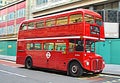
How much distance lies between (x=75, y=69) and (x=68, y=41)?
195 cm

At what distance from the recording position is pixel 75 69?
1719 cm

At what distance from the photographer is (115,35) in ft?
97.6

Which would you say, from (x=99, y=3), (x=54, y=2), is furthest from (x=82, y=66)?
(x=54, y=2)

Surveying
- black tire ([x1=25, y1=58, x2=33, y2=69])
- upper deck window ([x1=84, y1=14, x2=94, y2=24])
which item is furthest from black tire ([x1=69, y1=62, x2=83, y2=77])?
black tire ([x1=25, y1=58, x2=33, y2=69])

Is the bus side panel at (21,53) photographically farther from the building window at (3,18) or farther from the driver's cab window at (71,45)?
the building window at (3,18)

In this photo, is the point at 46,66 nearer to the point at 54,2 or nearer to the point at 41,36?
the point at 41,36

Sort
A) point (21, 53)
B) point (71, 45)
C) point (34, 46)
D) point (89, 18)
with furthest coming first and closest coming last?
point (21, 53)
point (34, 46)
point (71, 45)
point (89, 18)

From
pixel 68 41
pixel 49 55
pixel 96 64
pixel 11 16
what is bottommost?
pixel 96 64

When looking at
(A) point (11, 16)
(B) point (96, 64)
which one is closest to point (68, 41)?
(B) point (96, 64)

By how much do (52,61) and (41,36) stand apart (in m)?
2.29

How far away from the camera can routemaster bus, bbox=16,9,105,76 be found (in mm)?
16969

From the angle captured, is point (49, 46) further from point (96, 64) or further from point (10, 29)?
point (10, 29)

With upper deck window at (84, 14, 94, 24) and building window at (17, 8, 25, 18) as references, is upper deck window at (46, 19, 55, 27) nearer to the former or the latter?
upper deck window at (84, 14, 94, 24)

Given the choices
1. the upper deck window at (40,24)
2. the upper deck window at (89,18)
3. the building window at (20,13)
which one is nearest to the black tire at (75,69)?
the upper deck window at (89,18)
